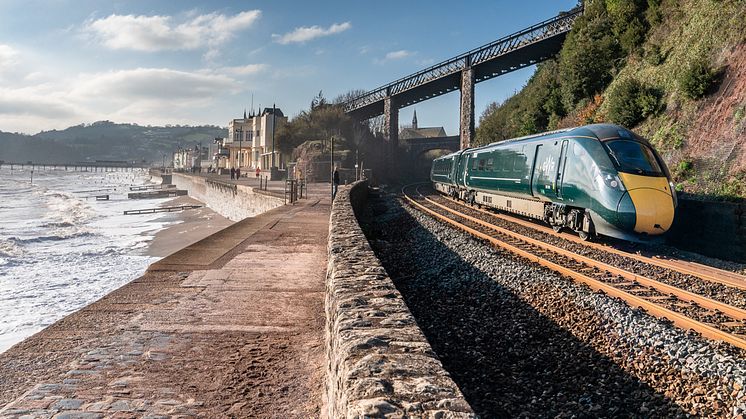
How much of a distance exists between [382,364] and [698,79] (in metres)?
17.2

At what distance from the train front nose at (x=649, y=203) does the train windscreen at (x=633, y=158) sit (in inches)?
6.7

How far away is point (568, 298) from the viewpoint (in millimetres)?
6383

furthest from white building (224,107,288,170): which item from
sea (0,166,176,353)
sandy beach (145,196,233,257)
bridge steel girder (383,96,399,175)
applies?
sea (0,166,176,353)

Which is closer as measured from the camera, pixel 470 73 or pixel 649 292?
pixel 649 292

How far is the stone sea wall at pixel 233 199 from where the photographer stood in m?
26.1

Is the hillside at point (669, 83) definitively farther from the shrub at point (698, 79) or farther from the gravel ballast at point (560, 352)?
the gravel ballast at point (560, 352)

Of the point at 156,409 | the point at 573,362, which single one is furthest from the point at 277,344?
the point at 573,362

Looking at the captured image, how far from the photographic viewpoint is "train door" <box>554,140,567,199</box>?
37.9 feet

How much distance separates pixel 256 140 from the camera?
7512 cm

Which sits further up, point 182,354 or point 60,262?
point 182,354

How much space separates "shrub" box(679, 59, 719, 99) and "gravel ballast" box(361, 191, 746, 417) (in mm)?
11600

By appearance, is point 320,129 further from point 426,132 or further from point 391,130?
point 426,132

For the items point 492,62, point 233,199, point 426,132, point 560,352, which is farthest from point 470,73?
point 426,132

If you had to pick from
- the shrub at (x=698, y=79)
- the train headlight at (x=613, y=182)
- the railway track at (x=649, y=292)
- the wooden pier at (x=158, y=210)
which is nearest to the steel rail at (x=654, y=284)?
the railway track at (x=649, y=292)
